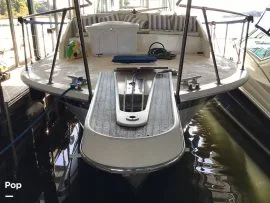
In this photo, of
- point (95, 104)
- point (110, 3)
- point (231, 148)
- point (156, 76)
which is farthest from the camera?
point (110, 3)

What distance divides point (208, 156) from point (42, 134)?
2.09 m

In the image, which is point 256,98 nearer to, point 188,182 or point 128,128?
point 188,182

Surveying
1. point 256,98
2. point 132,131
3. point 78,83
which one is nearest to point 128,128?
point 132,131

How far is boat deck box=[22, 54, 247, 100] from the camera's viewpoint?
2.75m

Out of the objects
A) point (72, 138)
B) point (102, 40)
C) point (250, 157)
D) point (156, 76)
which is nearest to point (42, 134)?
point (72, 138)

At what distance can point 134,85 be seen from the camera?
2.48 metres

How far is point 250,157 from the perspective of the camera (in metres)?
3.48

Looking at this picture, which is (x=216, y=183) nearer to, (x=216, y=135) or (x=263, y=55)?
(x=216, y=135)

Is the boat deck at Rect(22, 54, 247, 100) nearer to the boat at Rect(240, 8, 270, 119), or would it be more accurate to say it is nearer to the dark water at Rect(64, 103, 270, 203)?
the boat at Rect(240, 8, 270, 119)

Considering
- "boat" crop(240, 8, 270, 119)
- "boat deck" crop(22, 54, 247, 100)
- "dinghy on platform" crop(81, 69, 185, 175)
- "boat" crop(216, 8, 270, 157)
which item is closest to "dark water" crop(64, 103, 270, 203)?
"boat" crop(216, 8, 270, 157)

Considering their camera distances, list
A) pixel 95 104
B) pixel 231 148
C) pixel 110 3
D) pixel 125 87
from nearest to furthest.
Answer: pixel 95 104 → pixel 125 87 → pixel 231 148 → pixel 110 3

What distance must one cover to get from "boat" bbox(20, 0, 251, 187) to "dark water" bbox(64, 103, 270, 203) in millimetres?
513

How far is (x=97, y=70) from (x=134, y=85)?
86 centimetres

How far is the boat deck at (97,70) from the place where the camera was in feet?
9.03
